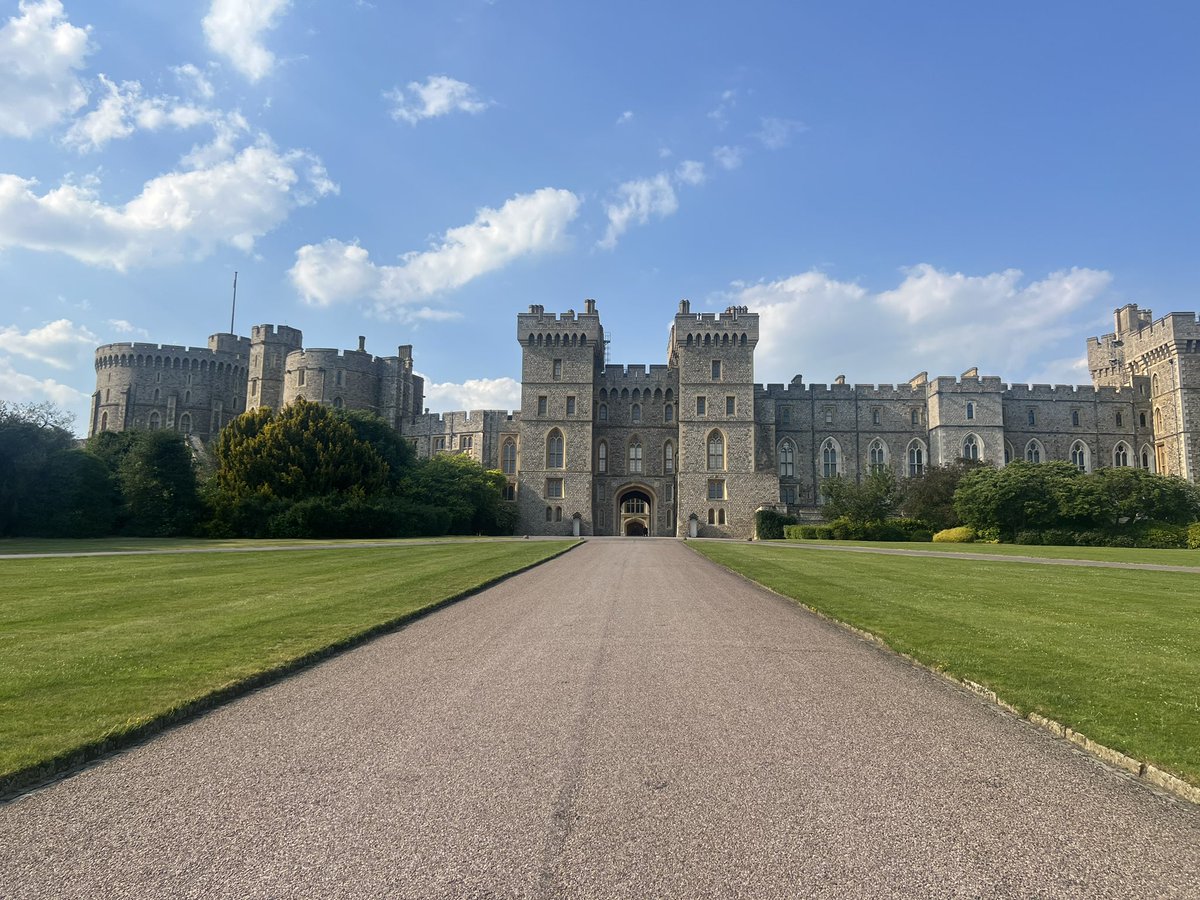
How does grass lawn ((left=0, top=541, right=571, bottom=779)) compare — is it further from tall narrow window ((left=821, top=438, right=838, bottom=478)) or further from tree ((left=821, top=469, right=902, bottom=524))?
tall narrow window ((left=821, top=438, right=838, bottom=478))

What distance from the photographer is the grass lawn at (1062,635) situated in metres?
5.70

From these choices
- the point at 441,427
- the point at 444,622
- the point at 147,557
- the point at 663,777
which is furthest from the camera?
the point at 441,427

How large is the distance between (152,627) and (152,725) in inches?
171

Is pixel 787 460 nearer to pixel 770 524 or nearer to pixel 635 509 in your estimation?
pixel 770 524

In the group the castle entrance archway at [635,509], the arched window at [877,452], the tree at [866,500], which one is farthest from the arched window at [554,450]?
the arched window at [877,452]

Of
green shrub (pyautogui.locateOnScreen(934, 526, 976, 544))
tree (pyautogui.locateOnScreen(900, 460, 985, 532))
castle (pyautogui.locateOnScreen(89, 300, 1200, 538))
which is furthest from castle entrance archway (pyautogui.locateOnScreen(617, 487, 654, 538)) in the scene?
green shrub (pyautogui.locateOnScreen(934, 526, 976, 544))

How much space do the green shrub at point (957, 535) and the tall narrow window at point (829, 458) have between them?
18320mm

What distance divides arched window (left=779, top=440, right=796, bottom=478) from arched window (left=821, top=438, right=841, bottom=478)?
2.57m

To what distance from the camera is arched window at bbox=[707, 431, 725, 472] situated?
59344 millimetres

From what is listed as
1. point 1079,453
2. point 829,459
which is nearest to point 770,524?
point 829,459

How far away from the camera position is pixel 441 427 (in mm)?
69562

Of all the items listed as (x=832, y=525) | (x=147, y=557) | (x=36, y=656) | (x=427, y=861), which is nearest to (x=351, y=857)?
(x=427, y=861)

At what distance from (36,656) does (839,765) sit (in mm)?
7899

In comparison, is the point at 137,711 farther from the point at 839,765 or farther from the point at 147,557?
the point at 147,557
